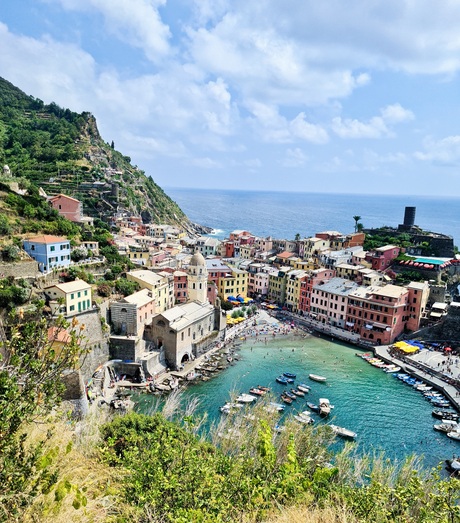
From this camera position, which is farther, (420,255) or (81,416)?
(420,255)

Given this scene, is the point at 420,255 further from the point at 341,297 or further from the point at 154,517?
the point at 154,517

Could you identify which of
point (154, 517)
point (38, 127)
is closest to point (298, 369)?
point (154, 517)

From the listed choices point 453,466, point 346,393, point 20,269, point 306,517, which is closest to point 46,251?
point 20,269

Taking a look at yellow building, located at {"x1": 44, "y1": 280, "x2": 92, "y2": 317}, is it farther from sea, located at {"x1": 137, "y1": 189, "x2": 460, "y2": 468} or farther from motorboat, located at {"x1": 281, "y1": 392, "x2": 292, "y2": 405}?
motorboat, located at {"x1": 281, "y1": 392, "x2": 292, "y2": 405}

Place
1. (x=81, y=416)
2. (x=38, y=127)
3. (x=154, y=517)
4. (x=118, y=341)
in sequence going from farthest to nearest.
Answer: (x=38, y=127), (x=118, y=341), (x=81, y=416), (x=154, y=517)

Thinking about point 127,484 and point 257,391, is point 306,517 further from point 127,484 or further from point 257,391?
point 257,391

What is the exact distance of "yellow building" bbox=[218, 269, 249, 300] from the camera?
57.8 metres

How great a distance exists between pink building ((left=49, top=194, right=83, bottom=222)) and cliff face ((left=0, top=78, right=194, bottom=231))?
727 cm

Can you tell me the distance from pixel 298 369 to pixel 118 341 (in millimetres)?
17787

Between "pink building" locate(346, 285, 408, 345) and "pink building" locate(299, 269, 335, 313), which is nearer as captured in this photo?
"pink building" locate(346, 285, 408, 345)

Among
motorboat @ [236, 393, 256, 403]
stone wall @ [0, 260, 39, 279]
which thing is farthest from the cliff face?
motorboat @ [236, 393, 256, 403]

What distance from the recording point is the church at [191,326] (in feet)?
124

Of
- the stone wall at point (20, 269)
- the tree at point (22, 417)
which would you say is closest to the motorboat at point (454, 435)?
the tree at point (22, 417)

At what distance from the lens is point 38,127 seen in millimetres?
100562
